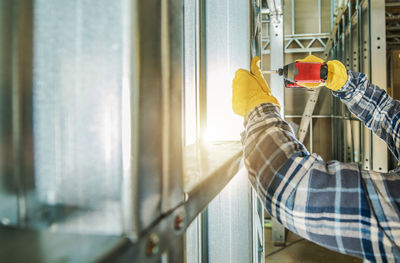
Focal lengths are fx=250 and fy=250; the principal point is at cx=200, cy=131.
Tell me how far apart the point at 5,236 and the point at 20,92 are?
124mm

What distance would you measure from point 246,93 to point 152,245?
0.85 metres

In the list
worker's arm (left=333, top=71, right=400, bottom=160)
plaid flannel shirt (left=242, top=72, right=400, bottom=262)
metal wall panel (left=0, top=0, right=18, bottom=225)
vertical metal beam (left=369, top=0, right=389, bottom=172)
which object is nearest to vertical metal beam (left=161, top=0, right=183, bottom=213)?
metal wall panel (left=0, top=0, right=18, bottom=225)

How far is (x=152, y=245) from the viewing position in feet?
0.73

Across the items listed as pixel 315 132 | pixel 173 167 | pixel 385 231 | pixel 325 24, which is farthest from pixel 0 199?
pixel 325 24

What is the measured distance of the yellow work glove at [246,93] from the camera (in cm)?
98

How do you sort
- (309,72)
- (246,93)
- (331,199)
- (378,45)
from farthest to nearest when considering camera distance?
(378,45), (309,72), (246,93), (331,199)

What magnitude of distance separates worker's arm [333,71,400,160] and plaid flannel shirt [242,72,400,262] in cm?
91

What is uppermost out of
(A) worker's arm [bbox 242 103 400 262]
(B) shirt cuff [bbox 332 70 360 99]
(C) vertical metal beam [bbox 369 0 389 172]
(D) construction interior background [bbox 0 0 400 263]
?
(C) vertical metal beam [bbox 369 0 389 172]

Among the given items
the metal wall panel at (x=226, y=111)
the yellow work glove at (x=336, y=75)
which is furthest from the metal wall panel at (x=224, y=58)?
the yellow work glove at (x=336, y=75)

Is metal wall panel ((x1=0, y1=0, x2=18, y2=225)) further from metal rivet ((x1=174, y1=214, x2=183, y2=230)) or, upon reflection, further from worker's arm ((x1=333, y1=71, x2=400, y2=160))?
worker's arm ((x1=333, y1=71, x2=400, y2=160))

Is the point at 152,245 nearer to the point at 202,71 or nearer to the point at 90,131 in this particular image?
the point at 90,131

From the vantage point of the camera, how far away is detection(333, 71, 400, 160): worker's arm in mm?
1409

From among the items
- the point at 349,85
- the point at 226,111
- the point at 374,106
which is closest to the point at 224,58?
the point at 226,111

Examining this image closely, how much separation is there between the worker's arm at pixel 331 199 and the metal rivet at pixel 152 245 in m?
0.55
